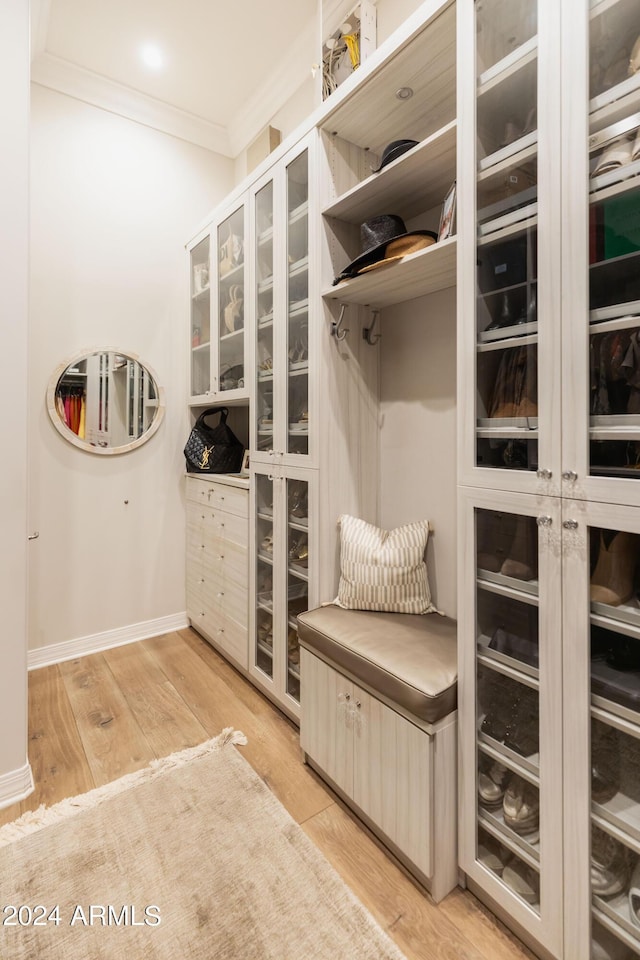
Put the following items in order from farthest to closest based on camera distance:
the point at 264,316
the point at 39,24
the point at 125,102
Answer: the point at 125,102
the point at 39,24
the point at 264,316

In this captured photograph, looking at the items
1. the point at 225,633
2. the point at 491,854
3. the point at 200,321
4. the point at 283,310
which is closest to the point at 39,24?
the point at 200,321

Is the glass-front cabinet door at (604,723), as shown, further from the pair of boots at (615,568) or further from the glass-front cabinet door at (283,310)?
the glass-front cabinet door at (283,310)

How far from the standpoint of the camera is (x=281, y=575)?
2.06m

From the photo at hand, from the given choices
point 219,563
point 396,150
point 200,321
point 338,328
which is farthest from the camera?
point 200,321

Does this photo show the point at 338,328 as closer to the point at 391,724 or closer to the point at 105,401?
the point at 391,724

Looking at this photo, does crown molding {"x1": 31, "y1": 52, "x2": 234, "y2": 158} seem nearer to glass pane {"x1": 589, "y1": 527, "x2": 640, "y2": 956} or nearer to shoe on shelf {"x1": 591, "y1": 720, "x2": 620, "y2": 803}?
glass pane {"x1": 589, "y1": 527, "x2": 640, "y2": 956}

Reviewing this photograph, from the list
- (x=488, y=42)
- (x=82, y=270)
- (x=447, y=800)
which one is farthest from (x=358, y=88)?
(x=447, y=800)

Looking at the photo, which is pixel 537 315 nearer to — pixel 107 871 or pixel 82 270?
pixel 107 871

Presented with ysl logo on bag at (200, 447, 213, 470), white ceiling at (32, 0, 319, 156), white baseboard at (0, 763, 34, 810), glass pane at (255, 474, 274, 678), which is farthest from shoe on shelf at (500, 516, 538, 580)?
white ceiling at (32, 0, 319, 156)

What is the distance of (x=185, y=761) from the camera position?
1.80 metres

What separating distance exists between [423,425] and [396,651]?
2.91 feet

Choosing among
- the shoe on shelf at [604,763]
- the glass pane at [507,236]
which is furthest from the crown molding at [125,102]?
the shoe on shelf at [604,763]

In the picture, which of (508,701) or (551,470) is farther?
(508,701)

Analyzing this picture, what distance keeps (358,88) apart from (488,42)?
522 millimetres
